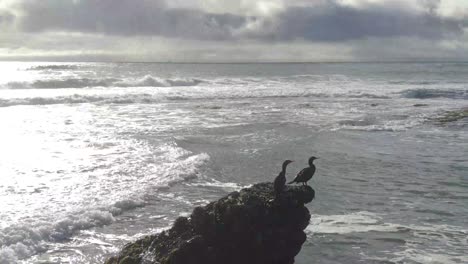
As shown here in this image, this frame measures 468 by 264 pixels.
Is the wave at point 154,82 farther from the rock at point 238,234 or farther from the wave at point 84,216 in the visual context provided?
the rock at point 238,234

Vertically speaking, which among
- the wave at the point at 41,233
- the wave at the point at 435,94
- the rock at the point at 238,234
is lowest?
the wave at the point at 41,233

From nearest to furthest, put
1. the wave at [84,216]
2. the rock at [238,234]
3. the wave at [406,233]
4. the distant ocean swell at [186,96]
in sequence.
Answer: the rock at [238,234] → the wave at [406,233] → the wave at [84,216] → the distant ocean swell at [186,96]

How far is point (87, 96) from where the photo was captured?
4528 centimetres

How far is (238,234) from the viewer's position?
21.4 feet

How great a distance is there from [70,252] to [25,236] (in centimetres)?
120

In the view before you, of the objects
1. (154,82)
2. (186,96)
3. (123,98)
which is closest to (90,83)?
(154,82)

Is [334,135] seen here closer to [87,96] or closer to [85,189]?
[85,189]

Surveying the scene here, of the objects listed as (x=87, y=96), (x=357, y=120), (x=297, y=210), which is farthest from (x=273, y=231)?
(x=87, y=96)

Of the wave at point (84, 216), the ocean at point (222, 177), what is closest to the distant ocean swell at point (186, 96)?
the ocean at point (222, 177)

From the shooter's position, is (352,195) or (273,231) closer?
(273,231)

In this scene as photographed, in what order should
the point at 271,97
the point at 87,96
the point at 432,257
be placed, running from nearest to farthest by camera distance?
the point at 432,257 < the point at 87,96 < the point at 271,97

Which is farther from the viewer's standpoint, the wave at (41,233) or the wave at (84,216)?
the wave at (84,216)

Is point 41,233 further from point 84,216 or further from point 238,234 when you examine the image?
point 238,234

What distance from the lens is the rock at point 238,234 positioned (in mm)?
6469
